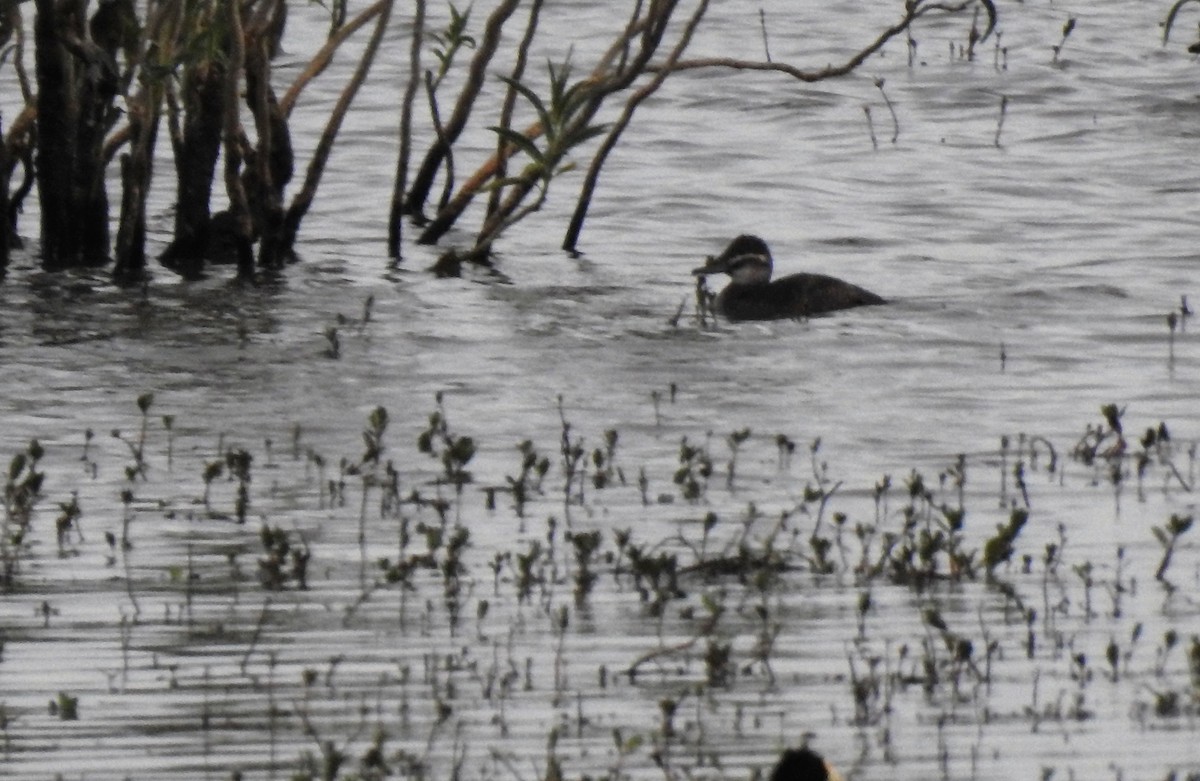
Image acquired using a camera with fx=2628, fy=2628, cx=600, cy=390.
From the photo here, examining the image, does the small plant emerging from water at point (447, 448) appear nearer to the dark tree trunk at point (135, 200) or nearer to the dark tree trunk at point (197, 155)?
the dark tree trunk at point (135, 200)

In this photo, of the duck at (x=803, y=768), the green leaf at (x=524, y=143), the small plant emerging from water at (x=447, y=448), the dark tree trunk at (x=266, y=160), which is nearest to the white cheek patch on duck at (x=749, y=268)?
the green leaf at (x=524, y=143)

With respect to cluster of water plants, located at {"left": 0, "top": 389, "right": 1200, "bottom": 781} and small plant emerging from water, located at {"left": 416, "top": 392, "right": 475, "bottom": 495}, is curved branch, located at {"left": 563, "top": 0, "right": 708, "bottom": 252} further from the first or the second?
cluster of water plants, located at {"left": 0, "top": 389, "right": 1200, "bottom": 781}

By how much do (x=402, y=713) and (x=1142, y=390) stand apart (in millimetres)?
6055

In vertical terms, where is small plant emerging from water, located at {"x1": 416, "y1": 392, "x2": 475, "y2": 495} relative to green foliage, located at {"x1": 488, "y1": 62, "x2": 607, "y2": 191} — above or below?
below

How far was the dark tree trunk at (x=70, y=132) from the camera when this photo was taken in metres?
13.1

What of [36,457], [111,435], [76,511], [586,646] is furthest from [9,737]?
[111,435]

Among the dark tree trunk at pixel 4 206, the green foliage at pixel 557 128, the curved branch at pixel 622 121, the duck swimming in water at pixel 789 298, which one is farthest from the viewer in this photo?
the curved branch at pixel 622 121

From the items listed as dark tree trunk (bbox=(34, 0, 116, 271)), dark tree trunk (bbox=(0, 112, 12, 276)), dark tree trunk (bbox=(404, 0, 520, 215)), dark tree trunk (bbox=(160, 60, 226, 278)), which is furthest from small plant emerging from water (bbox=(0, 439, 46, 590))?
dark tree trunk (bbox=(404, 0, 520, 215))

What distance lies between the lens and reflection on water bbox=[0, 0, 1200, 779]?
6164 mm

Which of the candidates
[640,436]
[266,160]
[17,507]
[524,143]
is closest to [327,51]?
[266,160]

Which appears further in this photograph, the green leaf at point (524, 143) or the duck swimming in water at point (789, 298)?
the duck swimming in water at point (789, 298)

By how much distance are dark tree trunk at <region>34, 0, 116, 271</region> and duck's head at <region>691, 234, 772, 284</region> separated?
3.26 meters

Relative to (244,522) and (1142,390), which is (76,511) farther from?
(1142,390)

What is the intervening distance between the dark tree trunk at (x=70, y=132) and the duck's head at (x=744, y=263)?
3.26 metres
